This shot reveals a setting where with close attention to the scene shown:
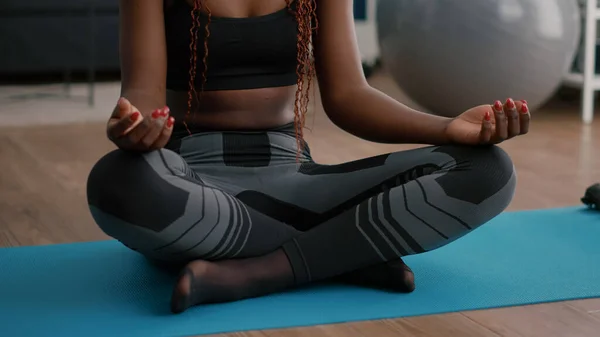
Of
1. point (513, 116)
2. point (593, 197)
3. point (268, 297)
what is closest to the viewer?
point (513, 116)

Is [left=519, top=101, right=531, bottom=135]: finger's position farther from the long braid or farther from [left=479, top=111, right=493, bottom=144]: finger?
the long braid

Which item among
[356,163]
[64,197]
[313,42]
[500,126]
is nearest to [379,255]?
[356,163]

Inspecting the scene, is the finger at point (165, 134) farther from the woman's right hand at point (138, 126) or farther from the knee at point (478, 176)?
the knee at point (478, 176)

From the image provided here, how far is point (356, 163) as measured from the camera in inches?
66.7

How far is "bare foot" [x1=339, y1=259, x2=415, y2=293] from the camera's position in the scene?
5.18 feet

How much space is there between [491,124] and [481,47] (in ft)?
5.54

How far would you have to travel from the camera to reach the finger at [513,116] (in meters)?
1.45

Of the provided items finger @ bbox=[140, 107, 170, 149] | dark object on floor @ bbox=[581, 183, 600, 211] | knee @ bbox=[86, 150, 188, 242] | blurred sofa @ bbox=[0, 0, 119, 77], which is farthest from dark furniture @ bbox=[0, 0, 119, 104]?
finger @ bbox=[140, 107, 170, 149]

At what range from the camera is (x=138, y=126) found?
1.37m

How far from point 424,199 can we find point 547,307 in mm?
248

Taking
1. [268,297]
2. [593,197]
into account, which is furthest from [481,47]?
[268,297]

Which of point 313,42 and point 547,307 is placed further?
point 313,42

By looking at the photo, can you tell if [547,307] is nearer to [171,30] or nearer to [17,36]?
[171,30]

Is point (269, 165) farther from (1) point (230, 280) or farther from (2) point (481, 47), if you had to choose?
(2) point (481, 47)
